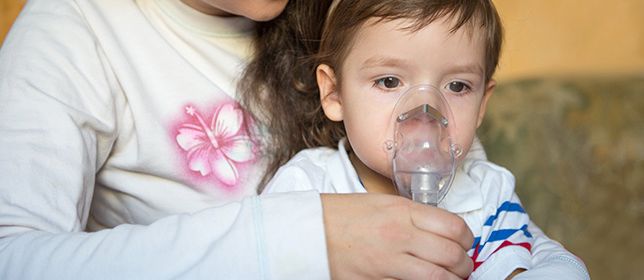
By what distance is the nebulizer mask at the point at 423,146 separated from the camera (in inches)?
42.1

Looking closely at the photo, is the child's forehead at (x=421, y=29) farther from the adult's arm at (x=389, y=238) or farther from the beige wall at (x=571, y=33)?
the beige wall at (x=571, y=33)

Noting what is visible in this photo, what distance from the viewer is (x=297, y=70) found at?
4.80 feet

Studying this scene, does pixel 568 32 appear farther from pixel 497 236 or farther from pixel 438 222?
pixel 438 222

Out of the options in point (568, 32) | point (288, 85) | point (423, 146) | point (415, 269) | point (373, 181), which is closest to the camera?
point (415, 269)

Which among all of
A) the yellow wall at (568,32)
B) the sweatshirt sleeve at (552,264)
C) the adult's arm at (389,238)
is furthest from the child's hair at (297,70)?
the yellow wall at (568,32)

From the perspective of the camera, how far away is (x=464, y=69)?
119 cm

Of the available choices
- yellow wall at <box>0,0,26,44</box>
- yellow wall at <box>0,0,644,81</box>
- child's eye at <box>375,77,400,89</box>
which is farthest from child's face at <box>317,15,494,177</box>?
yellow wall at <box>0,0,26,44</box>

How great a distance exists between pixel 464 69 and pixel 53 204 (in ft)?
1.85

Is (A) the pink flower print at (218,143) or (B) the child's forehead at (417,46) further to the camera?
(A) the pink flower print at (218,143)

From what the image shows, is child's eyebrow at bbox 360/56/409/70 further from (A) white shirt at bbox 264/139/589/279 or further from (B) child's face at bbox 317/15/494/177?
(A) white shirt at bbox 264/139/589/279

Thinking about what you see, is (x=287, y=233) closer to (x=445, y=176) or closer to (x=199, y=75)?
(x=445, y=176)

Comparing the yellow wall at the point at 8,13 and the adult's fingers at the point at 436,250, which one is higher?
the adult's fingers at the point at 436,250

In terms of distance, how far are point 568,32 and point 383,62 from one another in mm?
1520

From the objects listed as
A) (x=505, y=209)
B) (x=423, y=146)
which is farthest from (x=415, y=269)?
(x=505, y=209)
